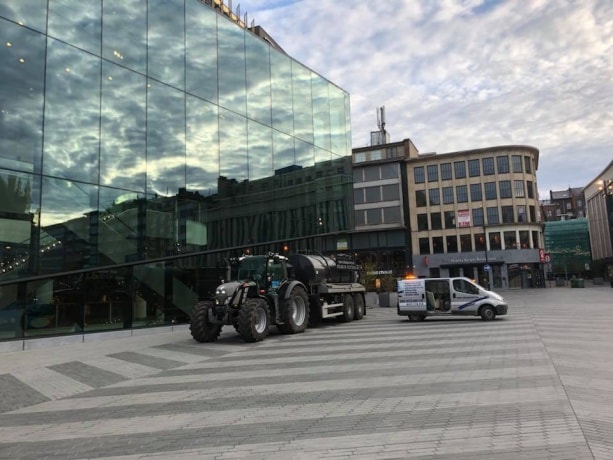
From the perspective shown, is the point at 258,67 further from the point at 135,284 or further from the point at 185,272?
the point at 135,284

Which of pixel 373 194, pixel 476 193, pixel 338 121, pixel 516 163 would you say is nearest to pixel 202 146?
pixel 338 121

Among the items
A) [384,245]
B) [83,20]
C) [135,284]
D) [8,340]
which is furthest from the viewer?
[384,245]

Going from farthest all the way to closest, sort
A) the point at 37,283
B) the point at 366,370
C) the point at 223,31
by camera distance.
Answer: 1. the point at 223,31
2. the point at 37,283
3. the point at 366,370

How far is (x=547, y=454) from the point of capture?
470 centimetres

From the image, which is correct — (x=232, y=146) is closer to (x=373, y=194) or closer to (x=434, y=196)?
(x=373, y=194)

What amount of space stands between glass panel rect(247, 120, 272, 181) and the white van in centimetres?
944

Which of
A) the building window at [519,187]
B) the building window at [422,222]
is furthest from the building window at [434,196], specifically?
the building window at [519,187]

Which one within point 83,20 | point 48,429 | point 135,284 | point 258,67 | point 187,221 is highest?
point 258,67

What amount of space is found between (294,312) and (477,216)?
57.2 meters

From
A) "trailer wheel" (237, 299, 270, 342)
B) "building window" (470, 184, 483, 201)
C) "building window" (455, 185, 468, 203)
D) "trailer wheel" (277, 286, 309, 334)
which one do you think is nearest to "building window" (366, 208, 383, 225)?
"building window" (455, 185, 468, 203)

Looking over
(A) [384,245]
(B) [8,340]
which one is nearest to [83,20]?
(B) [8,340]

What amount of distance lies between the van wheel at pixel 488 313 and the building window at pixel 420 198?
5309 cm

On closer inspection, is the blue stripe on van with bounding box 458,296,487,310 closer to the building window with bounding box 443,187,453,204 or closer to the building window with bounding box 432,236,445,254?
the building window with bounding box 432,236,445,254

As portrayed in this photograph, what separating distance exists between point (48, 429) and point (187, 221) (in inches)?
575
